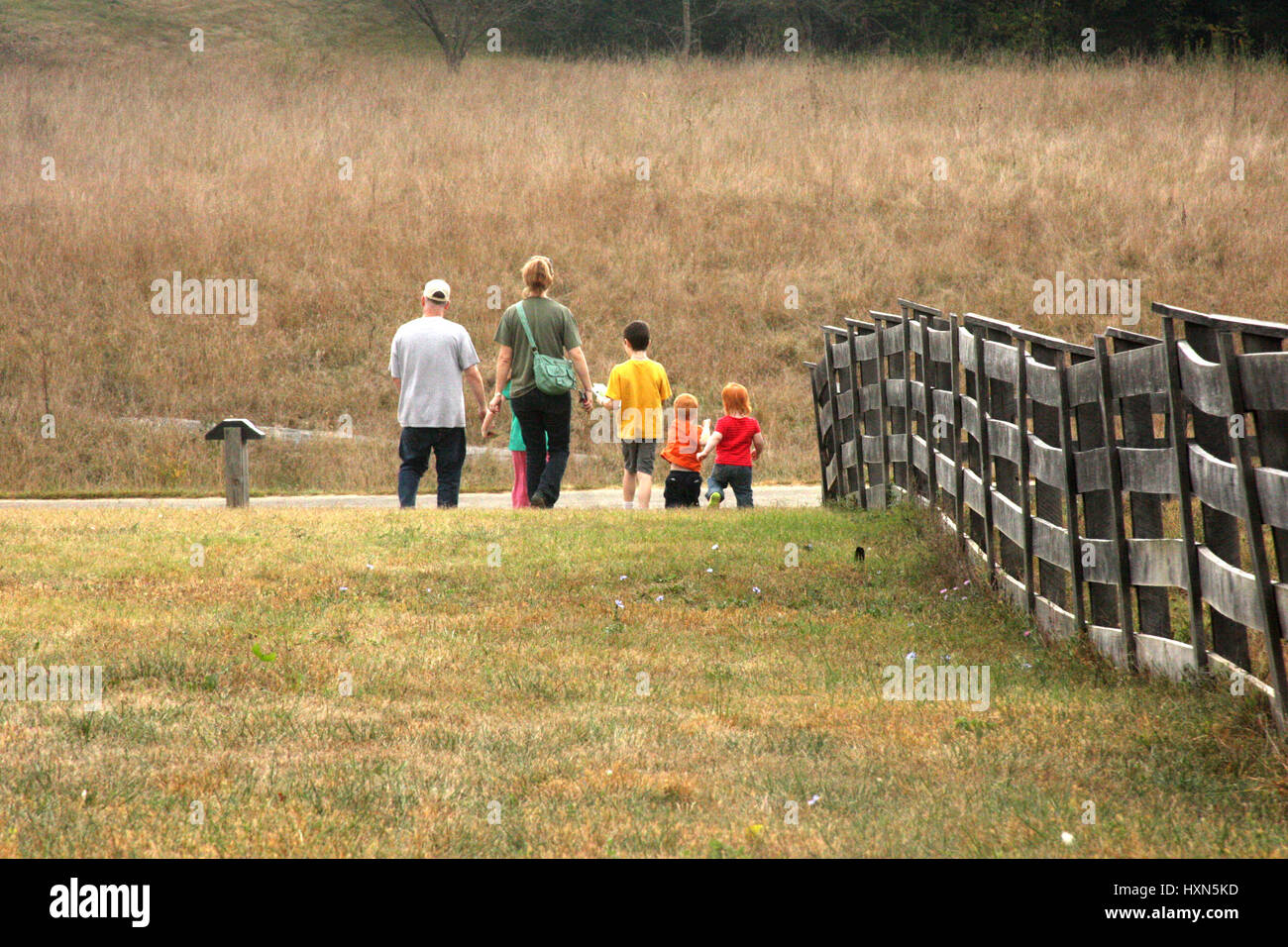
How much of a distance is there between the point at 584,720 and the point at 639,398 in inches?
260

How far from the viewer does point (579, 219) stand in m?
28.3

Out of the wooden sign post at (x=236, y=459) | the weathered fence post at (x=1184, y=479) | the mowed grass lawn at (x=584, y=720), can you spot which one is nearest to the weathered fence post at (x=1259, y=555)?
the mowed grass lawn at (x=584, y=720)

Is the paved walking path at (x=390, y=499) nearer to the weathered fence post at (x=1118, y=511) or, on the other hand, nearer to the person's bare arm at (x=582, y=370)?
the person's bare arm at (x=582, y=370)

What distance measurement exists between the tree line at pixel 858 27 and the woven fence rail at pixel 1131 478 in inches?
1362

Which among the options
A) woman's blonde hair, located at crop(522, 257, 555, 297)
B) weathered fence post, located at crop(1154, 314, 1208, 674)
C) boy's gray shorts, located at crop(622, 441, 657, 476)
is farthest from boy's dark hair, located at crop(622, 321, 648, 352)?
weathered fence post, located at crop(1154, 314, 1208, 674)

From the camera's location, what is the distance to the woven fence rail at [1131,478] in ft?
13.9

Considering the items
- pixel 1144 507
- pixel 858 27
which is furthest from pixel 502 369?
pixel 858 27

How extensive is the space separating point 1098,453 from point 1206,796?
6.74 ft

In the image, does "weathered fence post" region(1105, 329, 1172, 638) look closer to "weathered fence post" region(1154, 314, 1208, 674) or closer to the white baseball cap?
"weathered fence post" region(1154, 314, 1208, 674)

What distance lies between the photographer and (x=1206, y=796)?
158 inches

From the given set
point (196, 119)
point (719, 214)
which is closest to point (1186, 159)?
point (719, 214)

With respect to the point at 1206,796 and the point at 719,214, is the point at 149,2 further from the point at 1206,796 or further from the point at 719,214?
the point at 1206,796

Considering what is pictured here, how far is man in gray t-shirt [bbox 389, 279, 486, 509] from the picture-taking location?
1091 cm

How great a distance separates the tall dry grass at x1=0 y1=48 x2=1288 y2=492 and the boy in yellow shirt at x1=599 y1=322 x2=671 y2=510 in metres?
6.23
